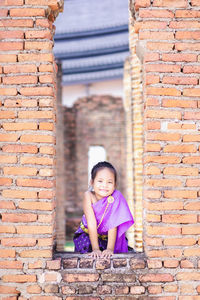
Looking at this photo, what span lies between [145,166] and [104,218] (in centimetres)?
61

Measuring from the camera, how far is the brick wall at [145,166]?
2.81 metres

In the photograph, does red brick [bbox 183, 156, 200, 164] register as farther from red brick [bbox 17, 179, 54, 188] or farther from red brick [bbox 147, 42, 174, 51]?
red brick [bbox 17, 179, 54, 188]

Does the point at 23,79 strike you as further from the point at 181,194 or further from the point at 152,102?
the point at 181,194

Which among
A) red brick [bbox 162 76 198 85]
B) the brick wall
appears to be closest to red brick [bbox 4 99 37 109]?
the brick wall

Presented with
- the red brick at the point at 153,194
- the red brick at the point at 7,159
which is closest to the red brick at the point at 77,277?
the red brick at the point at 153,194

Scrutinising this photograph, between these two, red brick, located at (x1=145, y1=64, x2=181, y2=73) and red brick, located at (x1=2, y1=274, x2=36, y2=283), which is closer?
red brick, located at (x1=2, y1=274, x2=36, y2=283)

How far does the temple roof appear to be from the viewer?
14.4m

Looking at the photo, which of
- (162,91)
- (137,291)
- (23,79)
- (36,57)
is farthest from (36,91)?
(137,291)

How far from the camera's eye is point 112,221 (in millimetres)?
3092

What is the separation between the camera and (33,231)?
111 inches

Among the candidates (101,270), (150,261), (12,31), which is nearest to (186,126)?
(150,261)

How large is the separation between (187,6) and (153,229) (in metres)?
1.82

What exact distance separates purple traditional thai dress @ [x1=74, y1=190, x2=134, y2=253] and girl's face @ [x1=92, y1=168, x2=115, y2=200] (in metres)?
0.06

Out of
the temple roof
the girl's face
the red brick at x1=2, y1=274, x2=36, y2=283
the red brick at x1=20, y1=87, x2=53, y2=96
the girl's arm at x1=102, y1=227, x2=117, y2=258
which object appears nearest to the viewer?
the red brick at x1=2, y1=274, x2=36, y2=283
